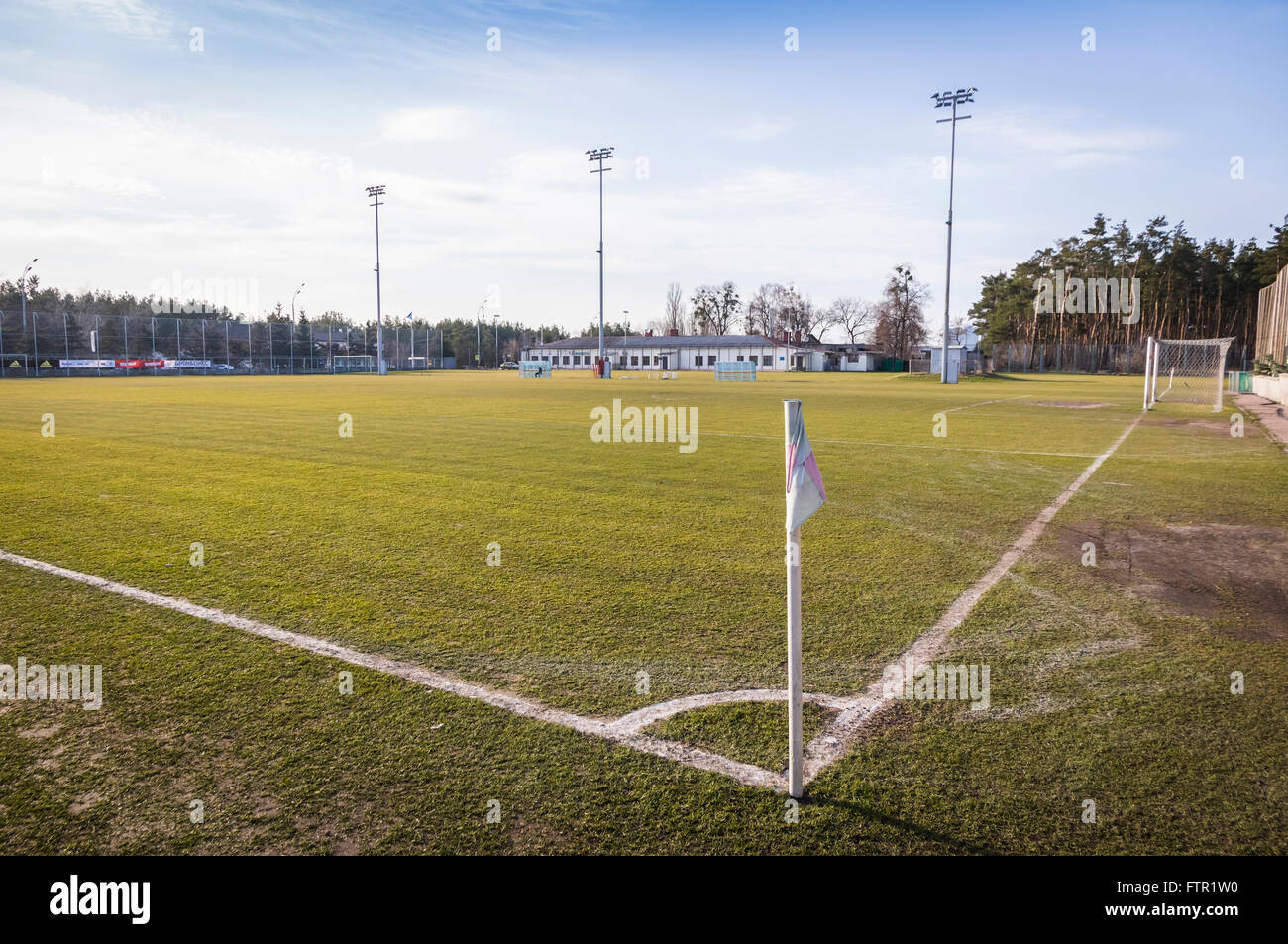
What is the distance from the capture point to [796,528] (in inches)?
133

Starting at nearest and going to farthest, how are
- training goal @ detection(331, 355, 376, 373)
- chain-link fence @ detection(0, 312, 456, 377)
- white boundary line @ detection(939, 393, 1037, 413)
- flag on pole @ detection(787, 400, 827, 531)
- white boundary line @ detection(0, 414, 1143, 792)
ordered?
flag on pole @ detection(787, 400, 827, 531), white boundary line @ detection(0, 414, 1143, 792), white boundary line @ detection(939, 393, 1037, 413), chain-link fence @ detection(0, 312, 456, 377), training goal @ detection(331, 355, 376, 373)

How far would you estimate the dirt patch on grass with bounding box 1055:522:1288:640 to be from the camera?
5730 mm

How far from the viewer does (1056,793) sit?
3371 millimetres

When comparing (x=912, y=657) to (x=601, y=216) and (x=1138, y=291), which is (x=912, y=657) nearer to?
(x=601, y=216)

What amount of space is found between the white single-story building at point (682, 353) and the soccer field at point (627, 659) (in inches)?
3676

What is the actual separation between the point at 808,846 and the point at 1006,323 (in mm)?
99156

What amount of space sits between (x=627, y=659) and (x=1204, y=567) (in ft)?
17.3

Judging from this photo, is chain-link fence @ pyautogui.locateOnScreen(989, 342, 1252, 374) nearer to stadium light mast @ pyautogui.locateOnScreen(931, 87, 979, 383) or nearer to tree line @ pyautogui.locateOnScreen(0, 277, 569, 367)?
stadium light mast @ pyautogui.locateOnScreen(931, 87, 979, 383)

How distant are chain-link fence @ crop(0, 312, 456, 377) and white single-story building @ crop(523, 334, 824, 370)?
31841 mm

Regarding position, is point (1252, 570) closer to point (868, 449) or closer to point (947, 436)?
point (868, 449)

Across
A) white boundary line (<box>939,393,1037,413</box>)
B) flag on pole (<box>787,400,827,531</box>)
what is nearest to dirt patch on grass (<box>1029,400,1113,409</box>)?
white boundary line (<box>939,393,1037,413</box>)

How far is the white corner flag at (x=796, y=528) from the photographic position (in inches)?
129

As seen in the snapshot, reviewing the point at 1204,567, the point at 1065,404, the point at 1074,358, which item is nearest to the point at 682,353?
the point at 1074,358
